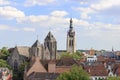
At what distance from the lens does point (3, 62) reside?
12950 cm

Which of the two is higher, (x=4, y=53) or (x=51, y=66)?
(x=4, y=53)

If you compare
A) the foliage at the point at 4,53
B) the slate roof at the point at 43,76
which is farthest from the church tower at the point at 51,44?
the slate roof at the point at 43,76

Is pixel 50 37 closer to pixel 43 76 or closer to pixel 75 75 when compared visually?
pixel 43 76

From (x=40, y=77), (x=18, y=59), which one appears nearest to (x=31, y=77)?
(x=40, y=77)

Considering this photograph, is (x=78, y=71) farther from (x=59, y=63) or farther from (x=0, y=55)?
(x=0, y=55)

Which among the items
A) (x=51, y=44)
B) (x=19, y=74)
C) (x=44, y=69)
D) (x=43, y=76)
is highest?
(x=51, y=44)

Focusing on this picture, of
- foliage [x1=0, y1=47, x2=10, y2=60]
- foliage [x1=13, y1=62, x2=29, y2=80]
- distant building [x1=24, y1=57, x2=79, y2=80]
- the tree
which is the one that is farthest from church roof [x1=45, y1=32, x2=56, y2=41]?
the tree

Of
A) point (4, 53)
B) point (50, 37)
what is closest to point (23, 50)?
point (50, 37)

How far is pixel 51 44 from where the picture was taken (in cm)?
14088

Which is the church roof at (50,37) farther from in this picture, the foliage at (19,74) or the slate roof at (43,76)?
the slate roof at (43,76)

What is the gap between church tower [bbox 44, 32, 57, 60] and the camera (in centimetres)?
13873

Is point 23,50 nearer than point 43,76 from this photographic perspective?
No

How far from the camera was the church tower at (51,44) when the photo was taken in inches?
5462

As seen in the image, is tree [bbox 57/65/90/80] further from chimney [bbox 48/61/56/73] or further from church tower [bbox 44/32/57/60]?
church tower [bbox 44/32/57/60]
